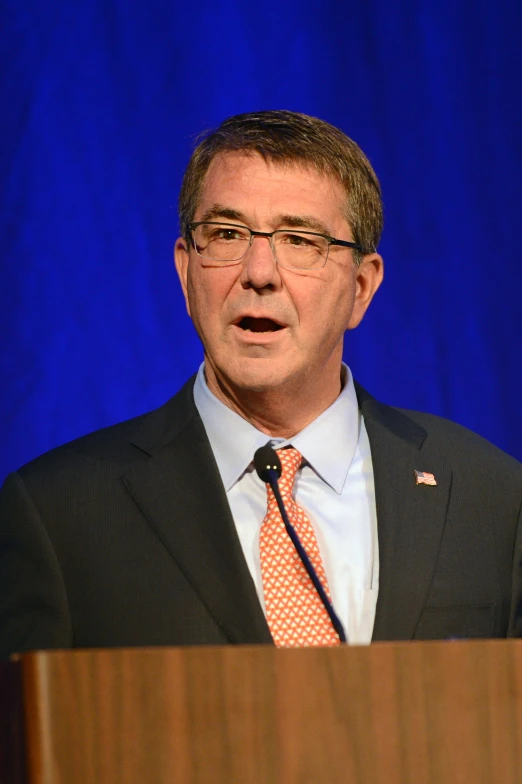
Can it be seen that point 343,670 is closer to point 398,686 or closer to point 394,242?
point 398,686

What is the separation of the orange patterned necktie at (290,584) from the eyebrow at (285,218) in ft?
1.28

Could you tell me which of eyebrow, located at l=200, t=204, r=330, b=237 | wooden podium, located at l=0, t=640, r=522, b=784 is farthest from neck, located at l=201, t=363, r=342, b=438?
wooden podium, located at l=0, t=640, r=522, b=784

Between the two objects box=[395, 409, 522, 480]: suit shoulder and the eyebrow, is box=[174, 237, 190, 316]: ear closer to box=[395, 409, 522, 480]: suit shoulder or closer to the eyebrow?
the eyebrow

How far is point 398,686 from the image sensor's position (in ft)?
2.77

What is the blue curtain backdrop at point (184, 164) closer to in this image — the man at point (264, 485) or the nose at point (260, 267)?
the man at point (264, 485)

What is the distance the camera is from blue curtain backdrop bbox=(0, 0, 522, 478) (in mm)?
2199

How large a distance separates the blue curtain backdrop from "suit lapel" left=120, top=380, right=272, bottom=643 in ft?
1.54

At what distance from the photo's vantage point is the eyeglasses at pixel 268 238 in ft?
5.77

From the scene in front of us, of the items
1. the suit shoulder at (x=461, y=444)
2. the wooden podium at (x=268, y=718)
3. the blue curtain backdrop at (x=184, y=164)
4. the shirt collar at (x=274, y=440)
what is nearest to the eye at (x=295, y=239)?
the shirt collar at (x=274, y=440)

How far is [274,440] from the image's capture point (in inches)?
70.8

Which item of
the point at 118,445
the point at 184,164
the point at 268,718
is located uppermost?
the point at 184,164

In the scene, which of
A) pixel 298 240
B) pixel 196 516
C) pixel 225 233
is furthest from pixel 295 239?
pixel 196 516

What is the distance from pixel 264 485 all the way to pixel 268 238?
371 mm

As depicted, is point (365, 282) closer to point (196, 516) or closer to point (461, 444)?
point (461, 444)
